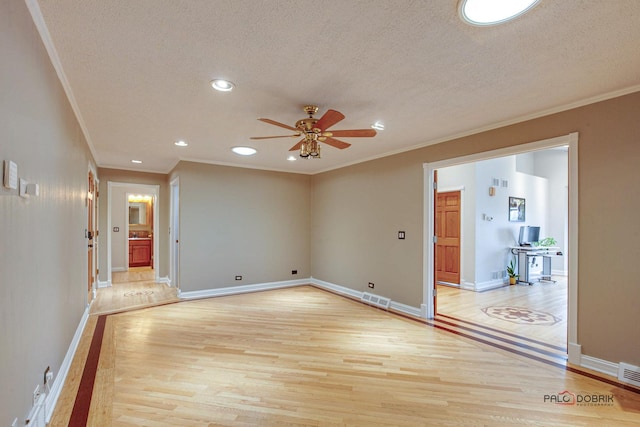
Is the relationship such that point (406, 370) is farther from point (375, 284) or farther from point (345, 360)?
point (375, 284)

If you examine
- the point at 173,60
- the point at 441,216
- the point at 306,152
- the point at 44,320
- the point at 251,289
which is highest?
the point at 173,60

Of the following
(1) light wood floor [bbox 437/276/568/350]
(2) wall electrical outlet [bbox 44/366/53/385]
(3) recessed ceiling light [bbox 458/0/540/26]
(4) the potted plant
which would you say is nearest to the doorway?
(2) wall electrical outlet [bbox 44/366/53/385]

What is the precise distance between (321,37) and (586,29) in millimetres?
1568

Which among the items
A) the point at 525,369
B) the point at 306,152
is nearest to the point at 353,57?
the point at 306,152

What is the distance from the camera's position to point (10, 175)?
4.58ft

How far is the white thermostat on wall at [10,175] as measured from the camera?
1355mm

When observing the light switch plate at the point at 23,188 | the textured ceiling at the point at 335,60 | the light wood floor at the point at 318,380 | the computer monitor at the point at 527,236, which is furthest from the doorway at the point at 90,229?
the computer monitor at the point at 527,236

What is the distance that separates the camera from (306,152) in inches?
117

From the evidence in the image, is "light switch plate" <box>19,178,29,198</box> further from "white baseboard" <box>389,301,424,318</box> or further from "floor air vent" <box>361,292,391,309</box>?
"floor air vent" <box>361,292,391,309</box>

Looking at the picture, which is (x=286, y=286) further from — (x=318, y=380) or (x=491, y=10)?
(x=491, y=10)

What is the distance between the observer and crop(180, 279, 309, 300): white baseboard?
214 inches

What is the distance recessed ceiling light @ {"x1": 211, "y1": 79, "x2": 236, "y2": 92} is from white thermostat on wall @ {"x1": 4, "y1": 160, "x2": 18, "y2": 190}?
1.45m

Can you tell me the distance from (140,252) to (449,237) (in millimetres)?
8371

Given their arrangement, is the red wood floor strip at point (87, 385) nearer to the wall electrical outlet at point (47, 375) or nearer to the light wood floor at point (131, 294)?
the wall electrical outlet at point (47, 375)
